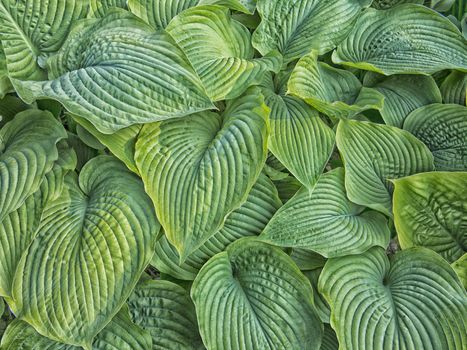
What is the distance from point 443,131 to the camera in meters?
1.54

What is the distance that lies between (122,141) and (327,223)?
0.56 metres

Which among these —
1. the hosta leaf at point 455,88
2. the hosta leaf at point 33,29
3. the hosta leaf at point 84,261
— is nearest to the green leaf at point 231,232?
the hosta leaf at point 84,261

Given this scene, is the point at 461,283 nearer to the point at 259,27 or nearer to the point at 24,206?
the point at 259,27

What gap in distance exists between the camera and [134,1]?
4.90ft

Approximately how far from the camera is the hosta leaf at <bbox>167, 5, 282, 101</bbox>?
4.50 feet

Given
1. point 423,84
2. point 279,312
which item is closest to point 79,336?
point 279,312

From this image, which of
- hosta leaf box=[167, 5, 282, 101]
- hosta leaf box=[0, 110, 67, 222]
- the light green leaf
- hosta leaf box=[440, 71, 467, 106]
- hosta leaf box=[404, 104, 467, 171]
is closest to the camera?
hosta leaf box=[0, 110, 67, 222]

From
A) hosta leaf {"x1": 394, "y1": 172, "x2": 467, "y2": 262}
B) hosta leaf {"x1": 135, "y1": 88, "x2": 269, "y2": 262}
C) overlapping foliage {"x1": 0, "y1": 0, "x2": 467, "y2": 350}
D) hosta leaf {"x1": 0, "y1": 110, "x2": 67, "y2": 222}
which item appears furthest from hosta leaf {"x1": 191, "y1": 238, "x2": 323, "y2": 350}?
hosta leaf {"x1": 0, "y1": 110, "x2": 67, "y2": 222}

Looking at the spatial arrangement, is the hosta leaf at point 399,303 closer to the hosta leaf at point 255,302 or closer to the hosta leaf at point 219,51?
the hosta leaf at point 255,302

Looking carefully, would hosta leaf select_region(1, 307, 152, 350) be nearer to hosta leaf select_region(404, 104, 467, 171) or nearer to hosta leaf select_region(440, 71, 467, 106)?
hosta leaf select_region(404, 104, 467, 171)

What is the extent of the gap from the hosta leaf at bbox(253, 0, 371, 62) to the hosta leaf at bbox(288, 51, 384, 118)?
0.09 meters

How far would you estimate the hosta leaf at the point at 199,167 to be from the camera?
1220 millimetres

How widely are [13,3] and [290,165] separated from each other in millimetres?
830

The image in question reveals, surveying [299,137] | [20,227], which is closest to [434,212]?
[299,137]
